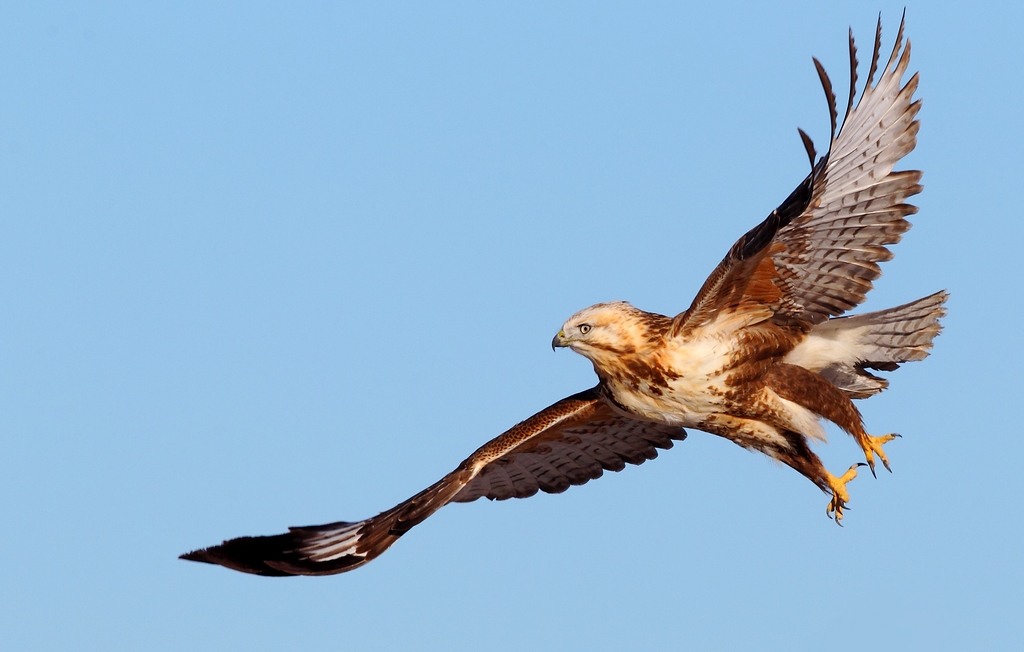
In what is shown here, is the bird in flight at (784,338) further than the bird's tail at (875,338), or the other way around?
the bird's tail at (875,338)

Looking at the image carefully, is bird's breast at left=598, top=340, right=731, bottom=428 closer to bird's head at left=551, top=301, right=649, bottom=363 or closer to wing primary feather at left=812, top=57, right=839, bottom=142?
bird's head at left=551, top=301, right=649, bottom=363

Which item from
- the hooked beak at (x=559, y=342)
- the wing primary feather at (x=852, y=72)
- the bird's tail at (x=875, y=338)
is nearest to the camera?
the wing primary feather at (x=852, y=72)

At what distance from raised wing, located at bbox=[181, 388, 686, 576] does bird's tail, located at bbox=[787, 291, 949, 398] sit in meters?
1.97

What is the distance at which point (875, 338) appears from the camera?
39.0ft

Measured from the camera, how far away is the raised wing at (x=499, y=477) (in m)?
11.5

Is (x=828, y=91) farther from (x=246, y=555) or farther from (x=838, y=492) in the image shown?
(x=246, y=555)

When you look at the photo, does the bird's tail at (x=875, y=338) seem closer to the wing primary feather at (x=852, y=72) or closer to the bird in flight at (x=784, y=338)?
the bird in flight at (x=784, y=338)

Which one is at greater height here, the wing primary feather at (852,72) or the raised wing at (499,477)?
the wing primary feather at (852,72)

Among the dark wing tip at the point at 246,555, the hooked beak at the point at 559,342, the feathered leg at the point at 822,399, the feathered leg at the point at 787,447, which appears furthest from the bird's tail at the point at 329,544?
the feathered leg at the point at 822,399

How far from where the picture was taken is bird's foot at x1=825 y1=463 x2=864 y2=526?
11578mm

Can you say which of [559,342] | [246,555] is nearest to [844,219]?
[559,342]

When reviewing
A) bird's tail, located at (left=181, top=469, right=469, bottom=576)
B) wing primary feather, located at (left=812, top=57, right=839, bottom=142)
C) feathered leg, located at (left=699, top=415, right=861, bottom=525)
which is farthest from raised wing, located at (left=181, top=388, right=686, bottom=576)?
wing primary feather, located at (left=812, top=57, right=839, bottom=142)

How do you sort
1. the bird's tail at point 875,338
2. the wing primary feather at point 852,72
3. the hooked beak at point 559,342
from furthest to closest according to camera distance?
1. the bird's tail at point 875,338
2. the hooked beak at point 559,342
3. the wing primary feather at point 852,72

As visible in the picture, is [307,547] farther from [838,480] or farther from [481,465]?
[838,480]
